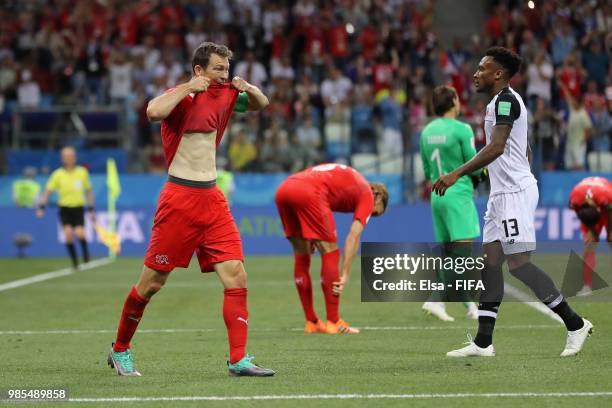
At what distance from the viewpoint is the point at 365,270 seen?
8.90 m

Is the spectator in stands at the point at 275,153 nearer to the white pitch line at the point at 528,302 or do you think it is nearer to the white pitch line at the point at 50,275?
the white pitch line at the point at 50,275

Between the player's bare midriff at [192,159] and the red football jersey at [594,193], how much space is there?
21.1 feet

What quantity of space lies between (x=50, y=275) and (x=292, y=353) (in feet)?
37.6

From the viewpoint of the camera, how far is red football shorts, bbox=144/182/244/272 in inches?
316

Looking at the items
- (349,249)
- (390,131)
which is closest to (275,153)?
(390,131)

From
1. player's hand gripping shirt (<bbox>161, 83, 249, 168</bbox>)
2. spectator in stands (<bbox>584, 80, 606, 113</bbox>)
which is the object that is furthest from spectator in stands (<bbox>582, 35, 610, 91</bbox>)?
player's hand gripping shirt (<bbox>161, 83, 249, 168</bbox>)

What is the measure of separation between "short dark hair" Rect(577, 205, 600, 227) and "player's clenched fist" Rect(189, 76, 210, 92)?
21.8 ft

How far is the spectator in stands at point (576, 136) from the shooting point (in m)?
23.5

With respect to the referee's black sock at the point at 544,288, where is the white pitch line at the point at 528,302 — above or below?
below

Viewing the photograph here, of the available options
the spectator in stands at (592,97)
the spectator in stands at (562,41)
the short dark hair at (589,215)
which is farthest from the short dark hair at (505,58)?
the spectator in stands at (562,41)

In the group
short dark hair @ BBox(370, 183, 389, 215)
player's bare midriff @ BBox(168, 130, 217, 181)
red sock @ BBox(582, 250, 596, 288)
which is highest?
player's bare midriff @ BBox(168, 130, 217, 181)

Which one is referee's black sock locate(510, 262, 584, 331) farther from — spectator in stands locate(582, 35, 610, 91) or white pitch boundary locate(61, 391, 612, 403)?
spectator in stands locate(582, 35, 610, 91)

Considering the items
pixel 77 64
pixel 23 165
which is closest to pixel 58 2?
pixel 77 64

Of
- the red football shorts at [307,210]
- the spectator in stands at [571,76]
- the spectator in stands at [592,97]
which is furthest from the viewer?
the spectator in stands at [571,76]
